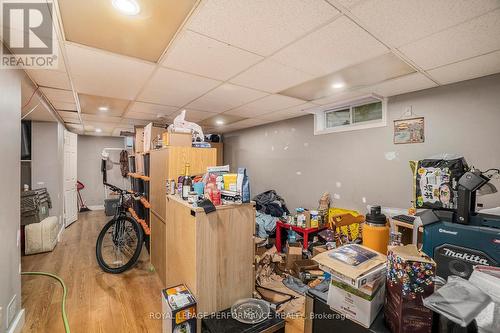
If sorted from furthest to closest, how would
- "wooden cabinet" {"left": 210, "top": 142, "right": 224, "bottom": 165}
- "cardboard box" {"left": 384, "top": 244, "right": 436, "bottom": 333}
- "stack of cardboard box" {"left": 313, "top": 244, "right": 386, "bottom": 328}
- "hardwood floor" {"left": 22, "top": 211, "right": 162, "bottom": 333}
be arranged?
1. "wooden cabinet" {"left": 210, "top": 142, "right": 224, "bottom": 165}
2. "hardwood floor" {"left": 22, "top": 211, "right": 162, "bottom": 333}
3. "stack of cardboard box" {"left": 313, "top": 244, "right": 386, "bottom": 328}
4. "cardboard box" {"left": 384, "top": 244, "right": 436, "bottom": 333}

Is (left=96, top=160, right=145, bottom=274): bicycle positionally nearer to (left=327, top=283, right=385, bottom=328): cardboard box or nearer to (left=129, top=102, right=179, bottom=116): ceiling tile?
(left=129, top=102, right=179, bottom=116): ceiling tile

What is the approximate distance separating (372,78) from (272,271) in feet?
8.21

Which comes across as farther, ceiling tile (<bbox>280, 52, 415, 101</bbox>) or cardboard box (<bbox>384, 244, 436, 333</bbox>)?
ceiling tile (<bbox>280, 52, 415, 101</bbox>)

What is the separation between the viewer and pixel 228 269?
5.72ft

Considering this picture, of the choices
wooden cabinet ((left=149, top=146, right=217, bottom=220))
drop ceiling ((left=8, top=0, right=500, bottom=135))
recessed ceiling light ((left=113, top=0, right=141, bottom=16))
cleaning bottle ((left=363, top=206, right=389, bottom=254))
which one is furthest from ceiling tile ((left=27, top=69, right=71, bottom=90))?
cleaning bottle ((left=363, top=206, right=389, bottom=254))

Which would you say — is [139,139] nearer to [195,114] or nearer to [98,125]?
[195,114]

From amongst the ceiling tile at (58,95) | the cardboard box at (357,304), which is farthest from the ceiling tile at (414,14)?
the ceiling tile at (58,95)

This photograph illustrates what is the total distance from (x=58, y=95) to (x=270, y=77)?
2.68 metres

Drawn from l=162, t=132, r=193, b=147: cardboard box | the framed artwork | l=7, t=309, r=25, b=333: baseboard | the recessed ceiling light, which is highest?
the recessed ceiling light

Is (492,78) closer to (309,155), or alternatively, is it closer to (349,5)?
(349,5)

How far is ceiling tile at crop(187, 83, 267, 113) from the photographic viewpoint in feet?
8.70

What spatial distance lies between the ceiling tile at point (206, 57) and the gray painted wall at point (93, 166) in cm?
672

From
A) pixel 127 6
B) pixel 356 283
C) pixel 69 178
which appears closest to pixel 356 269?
pixel 356 283
